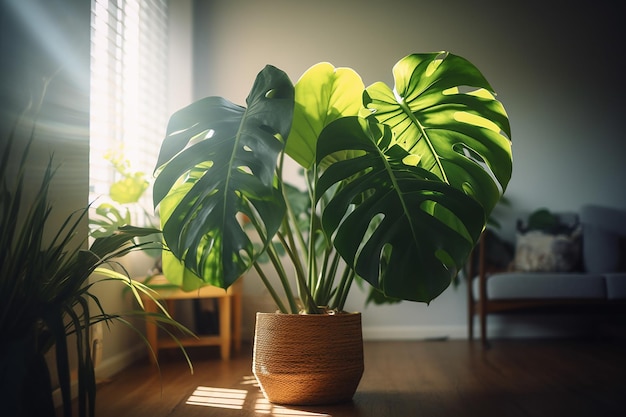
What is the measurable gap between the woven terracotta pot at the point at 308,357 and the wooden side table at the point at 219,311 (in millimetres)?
1009

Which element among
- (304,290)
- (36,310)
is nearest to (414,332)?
(304,290)

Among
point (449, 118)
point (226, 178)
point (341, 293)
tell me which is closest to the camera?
point (226, 178)

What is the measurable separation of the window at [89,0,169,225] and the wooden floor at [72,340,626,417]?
2.89ft

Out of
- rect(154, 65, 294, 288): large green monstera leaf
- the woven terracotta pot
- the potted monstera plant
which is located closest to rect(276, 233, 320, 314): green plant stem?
the potted monstera plant

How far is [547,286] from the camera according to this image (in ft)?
13.8

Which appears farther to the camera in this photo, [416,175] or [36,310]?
[416,175]

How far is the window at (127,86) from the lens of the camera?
3301mm

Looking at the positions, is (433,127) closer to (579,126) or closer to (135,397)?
(135,397)

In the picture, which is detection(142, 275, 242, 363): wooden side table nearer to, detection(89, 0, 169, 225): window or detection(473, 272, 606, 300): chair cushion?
detection(89, 0, 169, 225): window

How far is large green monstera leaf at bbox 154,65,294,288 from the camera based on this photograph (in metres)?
1.96

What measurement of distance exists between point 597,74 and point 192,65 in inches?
109

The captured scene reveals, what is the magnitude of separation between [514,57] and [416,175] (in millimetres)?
2996

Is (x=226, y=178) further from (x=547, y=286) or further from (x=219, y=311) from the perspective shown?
(x=547, y=286)

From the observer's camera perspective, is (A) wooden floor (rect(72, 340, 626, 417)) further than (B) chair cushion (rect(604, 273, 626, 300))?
No
